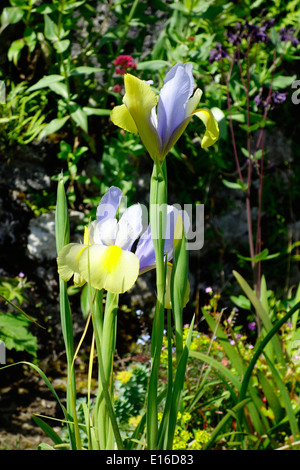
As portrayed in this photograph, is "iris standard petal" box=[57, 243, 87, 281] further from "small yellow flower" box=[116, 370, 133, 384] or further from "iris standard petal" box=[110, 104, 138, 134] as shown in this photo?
"small yellow flower" box=[116, 370, 133, 384]

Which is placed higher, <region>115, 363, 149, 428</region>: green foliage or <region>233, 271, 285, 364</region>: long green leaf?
<region>233, 271, 285, 364</region>: long green leaf

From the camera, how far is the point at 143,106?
80cm

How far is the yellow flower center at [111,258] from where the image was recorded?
793 millimetres

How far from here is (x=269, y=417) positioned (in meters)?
1.54

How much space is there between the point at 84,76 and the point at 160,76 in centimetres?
40

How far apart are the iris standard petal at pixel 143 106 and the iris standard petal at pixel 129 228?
14cm

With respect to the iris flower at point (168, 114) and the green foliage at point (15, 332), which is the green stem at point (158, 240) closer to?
the iris flower at point (168, 114)

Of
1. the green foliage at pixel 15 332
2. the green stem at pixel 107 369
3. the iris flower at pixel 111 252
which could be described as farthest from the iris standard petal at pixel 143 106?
the green foliage at pixel 15 332

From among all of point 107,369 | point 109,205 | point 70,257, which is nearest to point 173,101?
point 109,205

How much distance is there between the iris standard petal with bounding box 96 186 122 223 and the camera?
2.99ft

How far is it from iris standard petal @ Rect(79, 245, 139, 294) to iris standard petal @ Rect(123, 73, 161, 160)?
20cm

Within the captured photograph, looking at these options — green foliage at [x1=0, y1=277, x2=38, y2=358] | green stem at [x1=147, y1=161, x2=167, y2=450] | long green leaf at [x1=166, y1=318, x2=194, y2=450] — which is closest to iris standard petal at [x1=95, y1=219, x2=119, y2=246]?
green stem at [x1=147, y1=161, x2=167, y2=450]
